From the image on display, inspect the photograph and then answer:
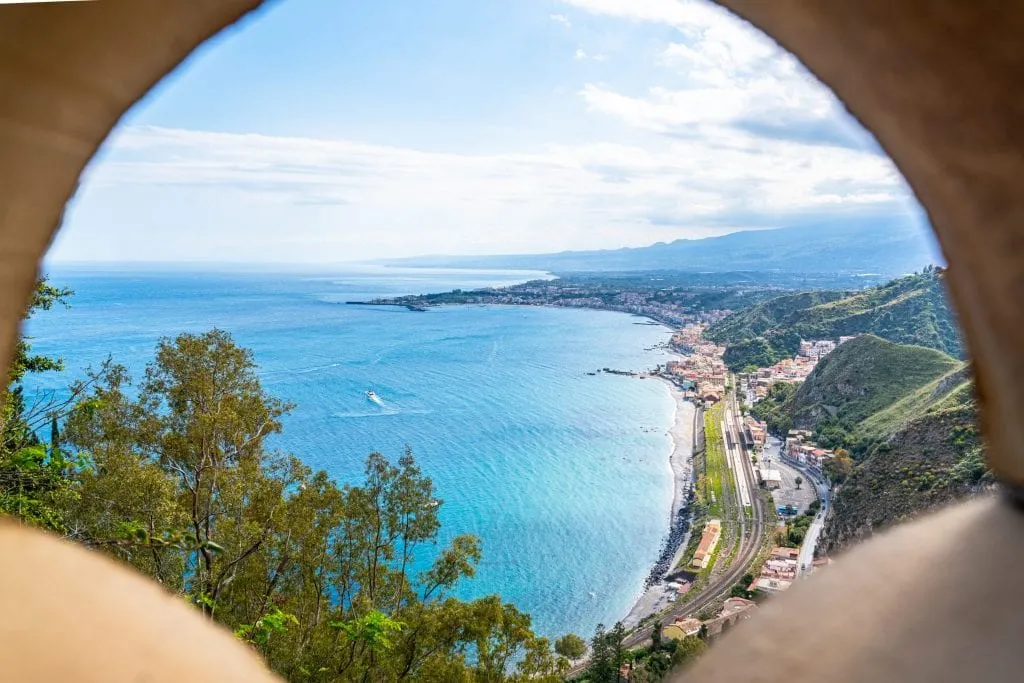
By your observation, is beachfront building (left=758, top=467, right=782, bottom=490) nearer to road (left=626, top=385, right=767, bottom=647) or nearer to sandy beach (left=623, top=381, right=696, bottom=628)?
road (left=626, top=385, right=767, bottom=647)

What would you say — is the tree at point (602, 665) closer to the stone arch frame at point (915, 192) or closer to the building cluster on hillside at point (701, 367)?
the stone arch frame at point (915, 192)

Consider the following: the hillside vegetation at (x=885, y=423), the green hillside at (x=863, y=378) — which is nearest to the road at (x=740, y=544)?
the hillside vegetation at (x=885, y=423)

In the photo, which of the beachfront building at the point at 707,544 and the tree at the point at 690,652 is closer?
the tree at the point at 690,652

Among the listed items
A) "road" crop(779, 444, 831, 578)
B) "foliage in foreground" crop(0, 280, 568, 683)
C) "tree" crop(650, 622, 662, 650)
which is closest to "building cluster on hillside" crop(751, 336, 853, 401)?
"road" crop(779, 444, 831, 578)

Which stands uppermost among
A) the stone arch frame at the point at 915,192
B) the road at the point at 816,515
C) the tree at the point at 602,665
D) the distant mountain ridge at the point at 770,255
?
the distant mountain ridge at the point at 770,255

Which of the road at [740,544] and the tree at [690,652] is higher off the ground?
the tree at [690,652]

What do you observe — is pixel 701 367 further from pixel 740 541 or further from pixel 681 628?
pixel 681 628

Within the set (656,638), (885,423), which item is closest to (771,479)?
(885,423)
